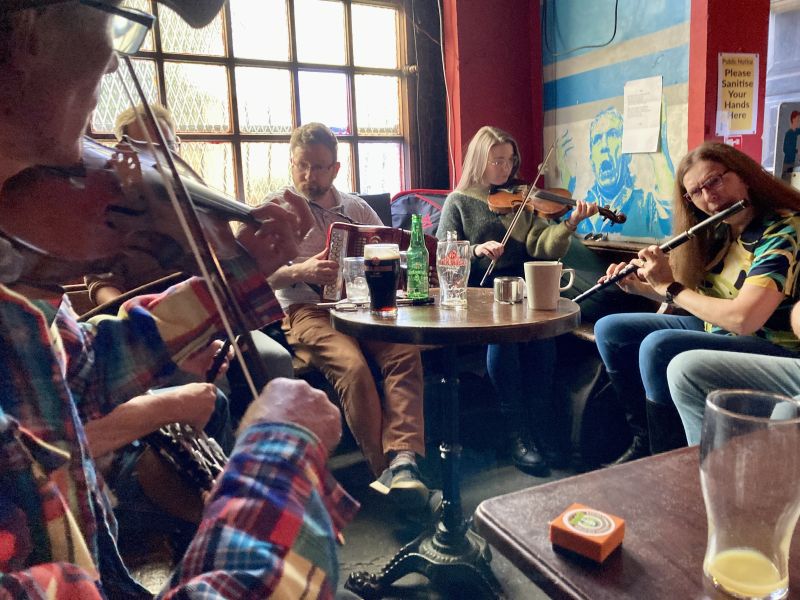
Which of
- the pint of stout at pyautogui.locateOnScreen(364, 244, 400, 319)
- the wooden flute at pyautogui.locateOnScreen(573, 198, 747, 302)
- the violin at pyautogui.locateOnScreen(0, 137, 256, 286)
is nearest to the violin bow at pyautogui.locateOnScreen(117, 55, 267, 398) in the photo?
the violin at pyautogui.locateOnScreen(0, 137, 256, 286)

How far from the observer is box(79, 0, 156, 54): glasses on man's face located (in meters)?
0.36

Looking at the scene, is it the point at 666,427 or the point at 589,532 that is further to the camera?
the point at 666,427

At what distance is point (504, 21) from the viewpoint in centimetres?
319

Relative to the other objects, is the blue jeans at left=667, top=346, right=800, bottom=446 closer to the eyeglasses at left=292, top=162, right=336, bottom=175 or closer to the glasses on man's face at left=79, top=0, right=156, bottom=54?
the eyeglasses at left=292, top=162, right=336, bottom=175

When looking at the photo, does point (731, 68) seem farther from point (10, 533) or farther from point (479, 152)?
point (10, 533)

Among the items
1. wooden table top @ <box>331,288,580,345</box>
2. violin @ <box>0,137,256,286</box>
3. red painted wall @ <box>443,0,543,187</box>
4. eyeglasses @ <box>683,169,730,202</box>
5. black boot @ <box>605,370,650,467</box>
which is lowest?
black boot @ <box>605,370,650,467</box>

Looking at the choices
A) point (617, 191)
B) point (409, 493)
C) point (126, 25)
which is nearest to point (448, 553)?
point (409, 493)

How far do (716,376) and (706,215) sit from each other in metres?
0.58

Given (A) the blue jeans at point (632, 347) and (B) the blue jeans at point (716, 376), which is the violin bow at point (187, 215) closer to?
(B) the blue jeans at point (716, 376)

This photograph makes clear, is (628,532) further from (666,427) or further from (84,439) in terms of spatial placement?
(666,427)

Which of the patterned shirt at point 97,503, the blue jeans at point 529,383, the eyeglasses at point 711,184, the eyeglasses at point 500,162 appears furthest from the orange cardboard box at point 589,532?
the eyeglasses at point 500,162

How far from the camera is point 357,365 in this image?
1.87 m

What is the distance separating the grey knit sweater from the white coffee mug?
89 centimetres

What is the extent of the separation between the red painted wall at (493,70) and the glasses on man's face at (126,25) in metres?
2.96
